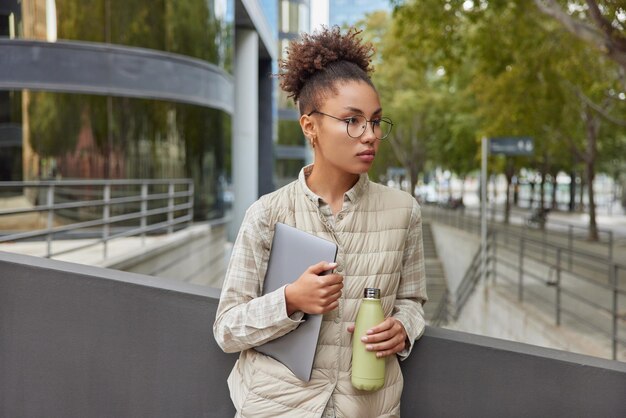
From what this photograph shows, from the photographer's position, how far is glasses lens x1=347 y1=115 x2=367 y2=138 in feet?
6.24

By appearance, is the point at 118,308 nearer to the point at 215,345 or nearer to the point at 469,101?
the point at 215,345

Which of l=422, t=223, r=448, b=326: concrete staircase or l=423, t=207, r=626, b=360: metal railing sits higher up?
l=423, t=207, r=626, b=360: metal railing

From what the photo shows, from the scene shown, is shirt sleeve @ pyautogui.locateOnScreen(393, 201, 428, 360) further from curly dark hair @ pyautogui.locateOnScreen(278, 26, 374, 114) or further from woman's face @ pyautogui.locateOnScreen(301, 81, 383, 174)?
curly dark hair @ pyautogui.locateOnScreen(278, 26, 374, 114)

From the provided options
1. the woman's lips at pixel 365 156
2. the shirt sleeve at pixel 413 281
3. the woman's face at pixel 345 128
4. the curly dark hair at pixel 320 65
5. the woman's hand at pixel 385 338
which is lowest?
the woman's hand at pixel 385 338

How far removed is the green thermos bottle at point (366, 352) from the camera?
6.08 ft

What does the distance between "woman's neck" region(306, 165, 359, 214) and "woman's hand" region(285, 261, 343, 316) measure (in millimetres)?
279

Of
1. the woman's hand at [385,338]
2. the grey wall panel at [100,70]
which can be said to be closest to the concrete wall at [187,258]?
the grey wall panel at [100,70]

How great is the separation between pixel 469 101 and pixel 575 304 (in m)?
19.9

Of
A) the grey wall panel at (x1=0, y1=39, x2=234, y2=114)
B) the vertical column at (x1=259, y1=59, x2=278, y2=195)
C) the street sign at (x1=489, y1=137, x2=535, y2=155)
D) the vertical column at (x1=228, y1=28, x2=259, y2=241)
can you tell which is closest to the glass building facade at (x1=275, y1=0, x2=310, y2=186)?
the vertical column at (x1=259, y1=59, x2=278, y2=195)

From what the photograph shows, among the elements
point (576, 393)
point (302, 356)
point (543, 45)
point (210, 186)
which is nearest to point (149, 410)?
point (302, 356)

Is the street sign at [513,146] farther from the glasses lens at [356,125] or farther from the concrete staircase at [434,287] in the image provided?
the glasses lens at [356,125]

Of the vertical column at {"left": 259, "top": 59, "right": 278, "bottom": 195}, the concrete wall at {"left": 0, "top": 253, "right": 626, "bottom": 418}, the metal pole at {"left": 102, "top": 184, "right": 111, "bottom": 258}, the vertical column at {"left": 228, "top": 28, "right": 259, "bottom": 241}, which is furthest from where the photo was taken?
the vertical column at {"left": 259, "top": 59, "right": 278, "bottom": 195}

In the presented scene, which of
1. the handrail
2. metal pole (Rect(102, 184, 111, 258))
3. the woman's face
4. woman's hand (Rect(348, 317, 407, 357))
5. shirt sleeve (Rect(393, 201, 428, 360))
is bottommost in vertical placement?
the handrail

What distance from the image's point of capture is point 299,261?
6.38 ft
